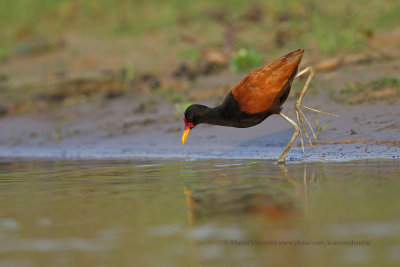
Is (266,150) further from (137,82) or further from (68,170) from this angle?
(137,82)

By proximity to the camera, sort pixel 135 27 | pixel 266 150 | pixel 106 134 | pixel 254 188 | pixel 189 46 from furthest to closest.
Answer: pixel 135 27 → pixel 189 46 → pixel 106 134 → pixel 266 150 → pixel 254 188

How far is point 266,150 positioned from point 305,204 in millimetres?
3803

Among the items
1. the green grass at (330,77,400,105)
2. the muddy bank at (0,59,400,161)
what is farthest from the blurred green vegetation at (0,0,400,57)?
the green grass at (330,77,400,105)

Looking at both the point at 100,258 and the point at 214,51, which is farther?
the point at 214,51

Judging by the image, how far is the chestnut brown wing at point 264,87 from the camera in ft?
22.7

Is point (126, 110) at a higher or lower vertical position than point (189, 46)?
lower

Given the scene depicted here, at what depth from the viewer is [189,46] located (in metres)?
14.1

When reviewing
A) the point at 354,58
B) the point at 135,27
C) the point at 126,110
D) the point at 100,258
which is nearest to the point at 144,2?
the point at 135,27

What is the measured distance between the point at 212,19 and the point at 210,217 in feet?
36.9

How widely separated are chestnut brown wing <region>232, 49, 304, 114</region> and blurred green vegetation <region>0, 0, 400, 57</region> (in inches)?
181

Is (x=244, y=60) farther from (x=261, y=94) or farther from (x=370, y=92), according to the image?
(x=261, y=94)

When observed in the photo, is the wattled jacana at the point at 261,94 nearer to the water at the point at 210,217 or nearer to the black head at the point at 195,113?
the black head at the point at 195,113

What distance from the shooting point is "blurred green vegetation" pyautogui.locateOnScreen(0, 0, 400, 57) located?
12828mm

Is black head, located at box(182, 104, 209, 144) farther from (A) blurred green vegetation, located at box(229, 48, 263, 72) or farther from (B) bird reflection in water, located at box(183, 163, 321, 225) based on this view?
(A) blurred green vegetation, located at box(229, 48, 263, 72)
